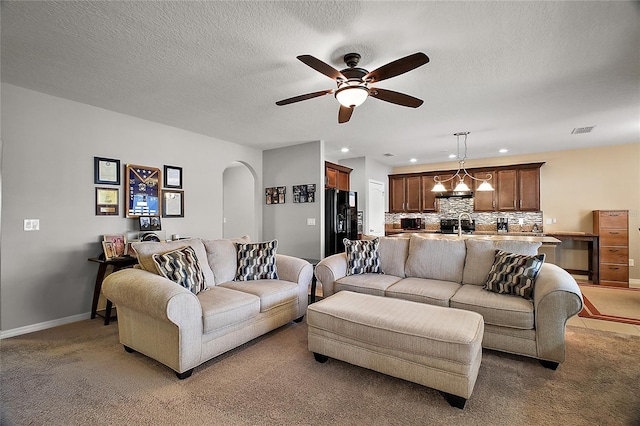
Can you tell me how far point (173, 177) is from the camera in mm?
4363

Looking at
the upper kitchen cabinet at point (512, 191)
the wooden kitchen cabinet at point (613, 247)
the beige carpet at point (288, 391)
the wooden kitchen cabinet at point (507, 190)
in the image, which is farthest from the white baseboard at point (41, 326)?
the wooden kitchen cabinet at point (613, 247)

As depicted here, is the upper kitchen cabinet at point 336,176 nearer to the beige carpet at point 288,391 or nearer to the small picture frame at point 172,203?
the small picture frame at point 172,203

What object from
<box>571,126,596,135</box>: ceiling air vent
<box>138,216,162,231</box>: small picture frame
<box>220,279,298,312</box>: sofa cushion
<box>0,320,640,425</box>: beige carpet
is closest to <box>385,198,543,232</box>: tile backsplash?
<box>571,126,596,135</box>: ceiling air vent

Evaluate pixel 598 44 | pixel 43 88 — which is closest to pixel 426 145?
pixel 598 44

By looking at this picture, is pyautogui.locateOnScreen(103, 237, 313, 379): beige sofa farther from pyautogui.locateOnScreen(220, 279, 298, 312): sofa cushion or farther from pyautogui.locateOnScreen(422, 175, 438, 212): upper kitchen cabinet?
pyautogui.locateOnScreen(422, 175, 438, 212): upper kitchen cabinet

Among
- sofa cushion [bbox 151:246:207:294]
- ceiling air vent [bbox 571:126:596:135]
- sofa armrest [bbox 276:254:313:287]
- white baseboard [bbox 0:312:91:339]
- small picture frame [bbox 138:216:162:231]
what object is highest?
ceiling air vent [bbox 571:126:596:135]

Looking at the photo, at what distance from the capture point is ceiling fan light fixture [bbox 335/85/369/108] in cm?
245

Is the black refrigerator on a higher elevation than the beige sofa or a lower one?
higher

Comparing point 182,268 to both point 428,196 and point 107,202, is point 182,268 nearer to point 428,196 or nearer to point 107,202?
point 107,202

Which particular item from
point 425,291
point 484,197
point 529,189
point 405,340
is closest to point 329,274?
point 425,291

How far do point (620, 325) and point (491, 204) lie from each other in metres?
3.80

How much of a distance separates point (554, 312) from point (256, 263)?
2669 millimetres

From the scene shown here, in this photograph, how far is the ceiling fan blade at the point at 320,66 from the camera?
6.54 ft

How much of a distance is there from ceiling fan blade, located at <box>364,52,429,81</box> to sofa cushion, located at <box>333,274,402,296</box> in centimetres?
199
